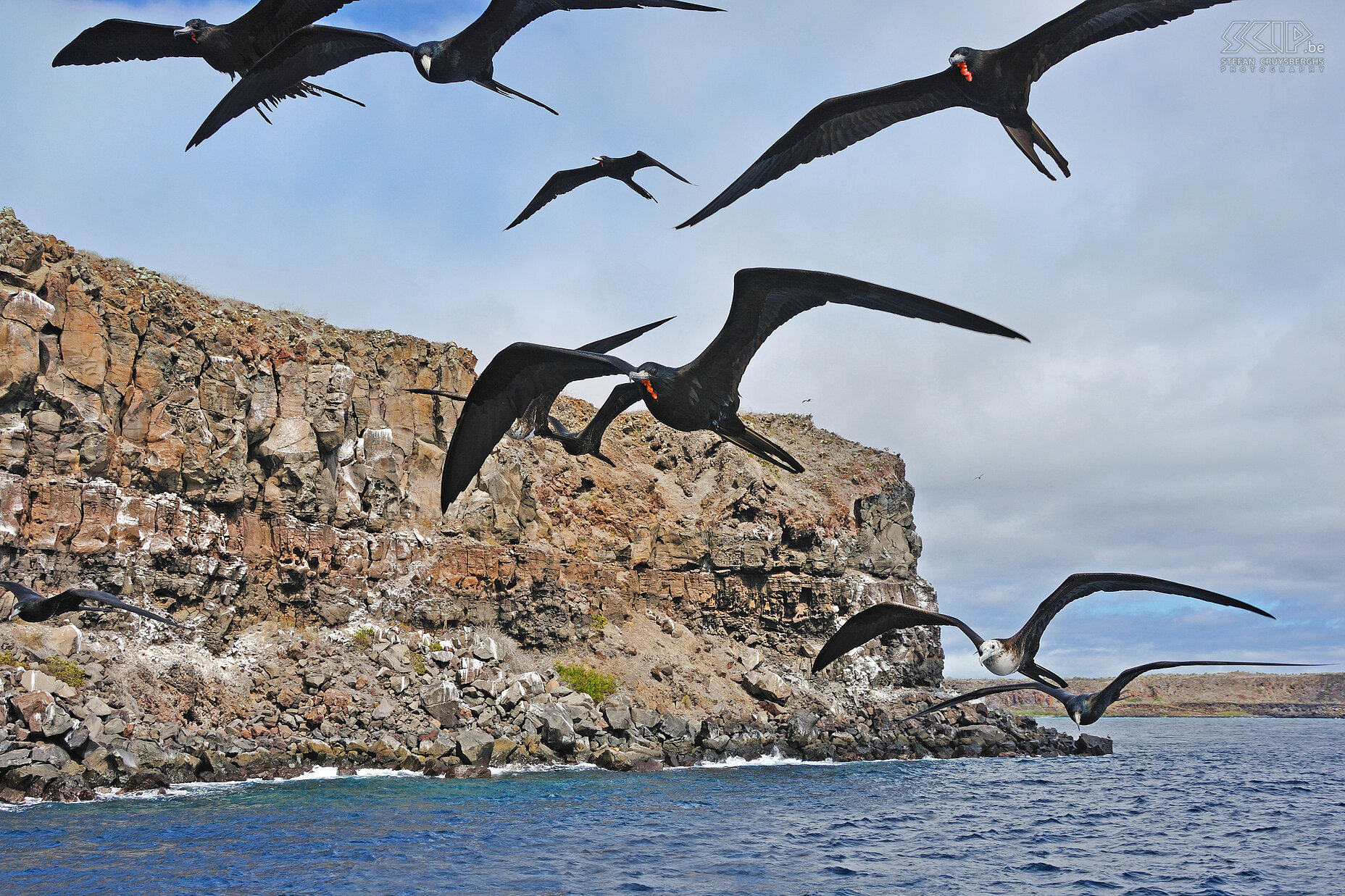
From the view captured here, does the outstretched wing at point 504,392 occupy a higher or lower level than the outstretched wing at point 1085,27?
lower

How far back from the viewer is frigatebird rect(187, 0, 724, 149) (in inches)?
290

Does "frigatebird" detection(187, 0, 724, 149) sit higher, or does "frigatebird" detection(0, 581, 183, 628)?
"frigatebird" detection(187, 0, 724, 149)

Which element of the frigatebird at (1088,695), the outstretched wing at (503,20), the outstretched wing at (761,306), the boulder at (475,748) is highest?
the outstretched wing at (503,20)

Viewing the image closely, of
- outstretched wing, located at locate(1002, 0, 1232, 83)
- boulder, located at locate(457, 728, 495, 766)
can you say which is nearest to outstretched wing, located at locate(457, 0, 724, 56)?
outstretched wing, located at locate(1002, 0, 1232, 83)

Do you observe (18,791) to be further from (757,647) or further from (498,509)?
(757,647)

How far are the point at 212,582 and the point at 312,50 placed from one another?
2503 centimetres

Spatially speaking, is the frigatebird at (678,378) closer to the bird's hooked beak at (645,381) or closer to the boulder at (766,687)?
the bird's hooked beak at (645,381)

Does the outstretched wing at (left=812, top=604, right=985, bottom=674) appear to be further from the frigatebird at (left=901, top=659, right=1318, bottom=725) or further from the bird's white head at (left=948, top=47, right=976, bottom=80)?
the bird's white head at (left=948, top=47, right=976, bottom=80)

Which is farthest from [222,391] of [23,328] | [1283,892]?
[1283,892]

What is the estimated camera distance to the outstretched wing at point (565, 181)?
38.0 ft

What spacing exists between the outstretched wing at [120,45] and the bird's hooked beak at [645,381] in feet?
15.7

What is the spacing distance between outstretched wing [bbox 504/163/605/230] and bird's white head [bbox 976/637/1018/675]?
6428mm

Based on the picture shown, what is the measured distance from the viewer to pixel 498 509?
37.8 meters

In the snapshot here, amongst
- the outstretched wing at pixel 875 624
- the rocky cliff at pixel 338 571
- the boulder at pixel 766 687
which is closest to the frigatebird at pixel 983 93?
the outstretched wing at pixel 875 624
